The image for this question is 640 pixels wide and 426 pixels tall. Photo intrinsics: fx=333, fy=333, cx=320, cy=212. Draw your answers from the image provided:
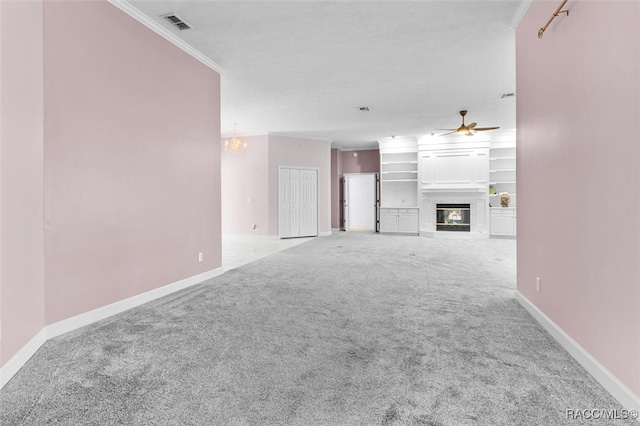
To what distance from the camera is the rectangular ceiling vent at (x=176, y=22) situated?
349cm

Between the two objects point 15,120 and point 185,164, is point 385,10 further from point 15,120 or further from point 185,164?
point 15,120

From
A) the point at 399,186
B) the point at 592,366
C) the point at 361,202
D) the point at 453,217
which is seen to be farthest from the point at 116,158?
the point at 361,202

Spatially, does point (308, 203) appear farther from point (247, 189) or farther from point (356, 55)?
point (356, 55)

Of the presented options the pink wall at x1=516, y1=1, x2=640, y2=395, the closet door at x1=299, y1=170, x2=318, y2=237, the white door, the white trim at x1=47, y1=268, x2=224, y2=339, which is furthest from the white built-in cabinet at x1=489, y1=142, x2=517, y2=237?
the white trim at x1=47, y1=268, x2=224, y2=339

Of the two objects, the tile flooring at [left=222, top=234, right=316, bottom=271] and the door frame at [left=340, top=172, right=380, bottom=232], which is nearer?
the tile flooring at [left=222, top=234, right=316, bottom=271]

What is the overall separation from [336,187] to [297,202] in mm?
2598

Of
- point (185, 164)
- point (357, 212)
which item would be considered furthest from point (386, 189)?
point (185, 164)

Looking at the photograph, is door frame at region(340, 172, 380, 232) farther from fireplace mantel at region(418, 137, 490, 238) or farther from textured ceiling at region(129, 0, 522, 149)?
textured ceiling at region(129, 0, 522, 149)

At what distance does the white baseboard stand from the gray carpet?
72 millimetres

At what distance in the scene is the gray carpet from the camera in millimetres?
1721

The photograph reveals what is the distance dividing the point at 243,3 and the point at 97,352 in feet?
10.8

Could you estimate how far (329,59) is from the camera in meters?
4.61

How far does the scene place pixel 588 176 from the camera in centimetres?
209

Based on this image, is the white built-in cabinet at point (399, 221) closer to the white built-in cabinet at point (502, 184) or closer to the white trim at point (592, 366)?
the white built-in cabinet at point (502, 184)
